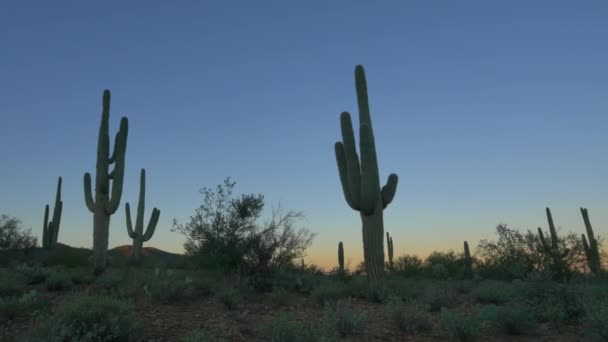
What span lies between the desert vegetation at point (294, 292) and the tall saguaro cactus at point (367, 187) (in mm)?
39

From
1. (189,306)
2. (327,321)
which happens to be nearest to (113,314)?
(189,306)

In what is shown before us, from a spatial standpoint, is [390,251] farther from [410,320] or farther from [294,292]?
[410,320]

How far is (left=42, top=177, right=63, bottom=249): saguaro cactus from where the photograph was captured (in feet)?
97.7

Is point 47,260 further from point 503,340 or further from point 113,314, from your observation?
point 503,340

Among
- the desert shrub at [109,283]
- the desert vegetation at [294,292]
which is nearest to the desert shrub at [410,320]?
the desert vegetation at [294,292]

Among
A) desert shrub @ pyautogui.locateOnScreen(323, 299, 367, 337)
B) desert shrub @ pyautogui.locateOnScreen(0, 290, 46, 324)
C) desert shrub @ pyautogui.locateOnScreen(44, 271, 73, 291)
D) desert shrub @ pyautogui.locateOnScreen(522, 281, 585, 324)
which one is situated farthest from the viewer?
desert shrub @ pyautogui.locateOnScreen(44, 271, 73, 291)

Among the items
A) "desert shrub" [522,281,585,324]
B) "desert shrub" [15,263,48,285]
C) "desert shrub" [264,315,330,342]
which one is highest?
"desert shrub" [15,263,48,285]

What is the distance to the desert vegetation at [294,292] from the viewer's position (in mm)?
8539

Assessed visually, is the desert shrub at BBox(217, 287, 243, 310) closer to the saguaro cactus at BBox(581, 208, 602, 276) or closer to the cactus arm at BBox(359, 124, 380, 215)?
the cactus arm at BBox(359, 124, 380, 215)

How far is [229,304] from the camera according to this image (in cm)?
1138

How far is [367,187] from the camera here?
1490 centimetres

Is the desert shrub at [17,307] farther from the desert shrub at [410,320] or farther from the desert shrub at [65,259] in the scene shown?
the desert shrub at [65,259]

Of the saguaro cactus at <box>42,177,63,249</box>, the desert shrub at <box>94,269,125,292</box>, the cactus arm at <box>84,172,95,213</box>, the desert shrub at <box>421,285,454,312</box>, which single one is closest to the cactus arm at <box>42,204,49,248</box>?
the saguaro cactus at <box>42,177,63,249</box>

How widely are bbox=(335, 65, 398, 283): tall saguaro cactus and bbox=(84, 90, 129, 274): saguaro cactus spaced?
32.5ft
